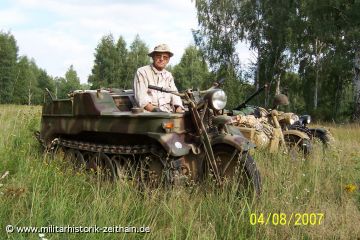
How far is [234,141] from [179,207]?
1.05m

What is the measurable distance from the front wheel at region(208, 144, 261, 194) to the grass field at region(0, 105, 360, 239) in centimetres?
14

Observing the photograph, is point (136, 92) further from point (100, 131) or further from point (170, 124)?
point (170, 124)

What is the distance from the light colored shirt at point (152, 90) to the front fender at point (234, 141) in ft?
3.86

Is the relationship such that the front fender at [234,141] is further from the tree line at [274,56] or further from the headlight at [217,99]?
the tree line at [274,56]

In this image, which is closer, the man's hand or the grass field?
the grass field

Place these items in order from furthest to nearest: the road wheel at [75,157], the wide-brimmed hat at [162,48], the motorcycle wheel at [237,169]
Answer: the road wheel at [75,157]
the wide-brimmed hat at [162,48]
the motorcycle wheel at [237,169]

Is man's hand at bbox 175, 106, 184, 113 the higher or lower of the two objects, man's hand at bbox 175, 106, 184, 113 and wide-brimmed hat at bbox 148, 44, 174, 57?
the lower

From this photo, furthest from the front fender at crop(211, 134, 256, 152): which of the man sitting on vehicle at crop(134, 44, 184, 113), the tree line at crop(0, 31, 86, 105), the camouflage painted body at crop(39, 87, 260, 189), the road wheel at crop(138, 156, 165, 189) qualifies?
the tree line at crop(0, 31, 86, 105)

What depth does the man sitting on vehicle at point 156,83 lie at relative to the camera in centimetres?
584
